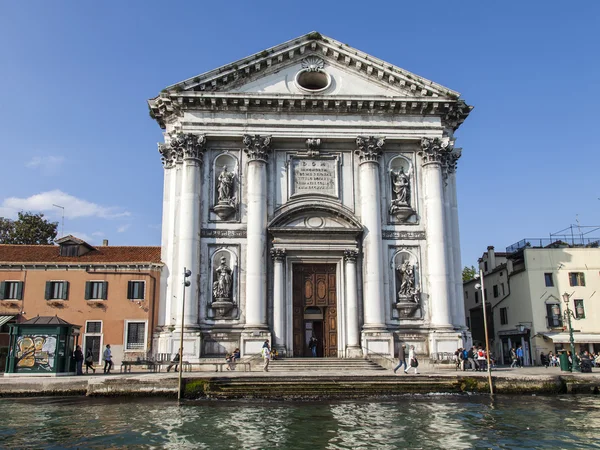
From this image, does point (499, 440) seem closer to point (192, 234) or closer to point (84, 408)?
point (84, 408)

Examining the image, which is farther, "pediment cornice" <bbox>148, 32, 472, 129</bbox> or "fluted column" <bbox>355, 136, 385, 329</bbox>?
"pediment cornice" <bbox>148, 32, 472, 129</bbox>

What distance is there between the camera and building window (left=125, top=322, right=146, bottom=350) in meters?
31.9

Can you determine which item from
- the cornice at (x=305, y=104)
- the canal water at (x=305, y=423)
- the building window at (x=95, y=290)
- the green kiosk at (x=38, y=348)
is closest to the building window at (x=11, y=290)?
the building window at (x=95, y=290)

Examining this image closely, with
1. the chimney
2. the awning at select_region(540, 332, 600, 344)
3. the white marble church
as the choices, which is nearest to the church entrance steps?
the white marble church

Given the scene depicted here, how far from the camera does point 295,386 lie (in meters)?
21.7

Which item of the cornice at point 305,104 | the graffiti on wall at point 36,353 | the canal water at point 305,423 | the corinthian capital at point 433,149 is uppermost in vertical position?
the cornice at point 305,104

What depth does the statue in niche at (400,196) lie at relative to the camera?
32375 mm

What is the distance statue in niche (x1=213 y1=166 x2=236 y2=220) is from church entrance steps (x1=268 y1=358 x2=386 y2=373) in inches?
331

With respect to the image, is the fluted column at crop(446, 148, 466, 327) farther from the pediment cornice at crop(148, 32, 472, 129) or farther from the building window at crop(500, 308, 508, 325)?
the building window at crop(500, 308, 508, 325)

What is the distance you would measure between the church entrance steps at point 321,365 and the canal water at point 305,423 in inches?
259

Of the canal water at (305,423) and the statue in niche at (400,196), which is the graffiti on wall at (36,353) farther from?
the statue in niche at (400,196)

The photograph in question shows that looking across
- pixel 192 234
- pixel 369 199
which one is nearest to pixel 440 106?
pixel 369 199

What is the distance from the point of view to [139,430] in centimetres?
1487

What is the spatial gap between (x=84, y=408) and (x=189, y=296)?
1174 cm
